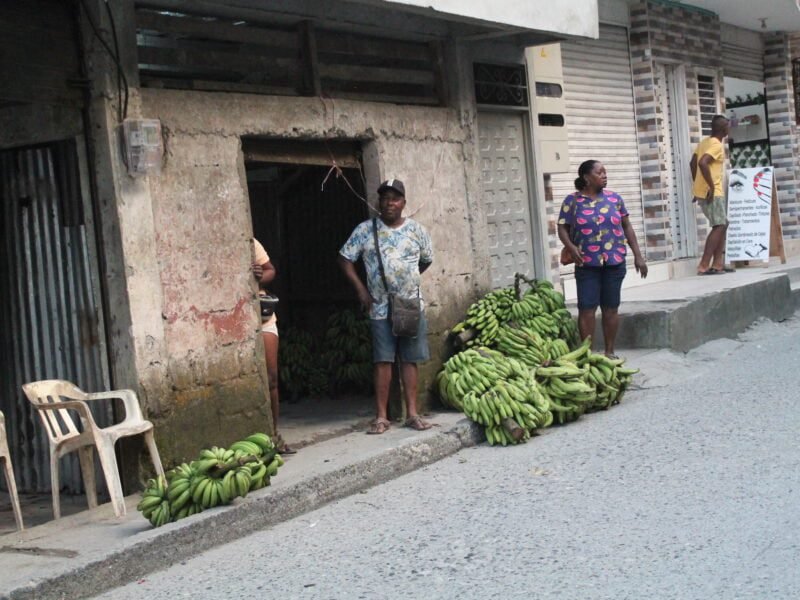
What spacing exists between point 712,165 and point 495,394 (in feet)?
27.1

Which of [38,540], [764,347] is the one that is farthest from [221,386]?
[764,347]

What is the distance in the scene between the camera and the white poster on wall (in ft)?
54.1

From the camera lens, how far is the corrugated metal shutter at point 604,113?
15.2 meters

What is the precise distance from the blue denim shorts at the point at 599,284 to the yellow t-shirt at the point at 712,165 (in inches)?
231

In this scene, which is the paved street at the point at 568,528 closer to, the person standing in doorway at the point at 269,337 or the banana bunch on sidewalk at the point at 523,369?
the banana bunch on sidewalk at the point at 523,369

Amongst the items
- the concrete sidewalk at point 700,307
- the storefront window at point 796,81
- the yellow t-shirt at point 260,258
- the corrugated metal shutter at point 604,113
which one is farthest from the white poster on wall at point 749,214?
the yellow t-shirt at point 260,258

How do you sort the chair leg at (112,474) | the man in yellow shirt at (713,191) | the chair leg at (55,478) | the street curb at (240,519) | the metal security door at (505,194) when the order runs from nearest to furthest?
the street curb at (240,519) < the chair leg at (112,474) < the chair leg at (55,478) < the metal security door at (505,194) < the man in yellow shirt at (713,191)

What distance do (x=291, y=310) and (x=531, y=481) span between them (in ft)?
16.8

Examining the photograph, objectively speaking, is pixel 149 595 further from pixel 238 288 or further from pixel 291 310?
pixel 291 310

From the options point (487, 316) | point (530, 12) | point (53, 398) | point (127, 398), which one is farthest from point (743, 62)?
point (53, 398)

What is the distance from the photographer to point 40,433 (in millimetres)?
8391

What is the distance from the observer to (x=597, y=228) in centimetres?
1063

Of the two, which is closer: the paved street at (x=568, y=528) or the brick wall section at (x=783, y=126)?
the paved street at (x=568, y=528)

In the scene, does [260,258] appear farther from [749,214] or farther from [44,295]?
[749,214]
